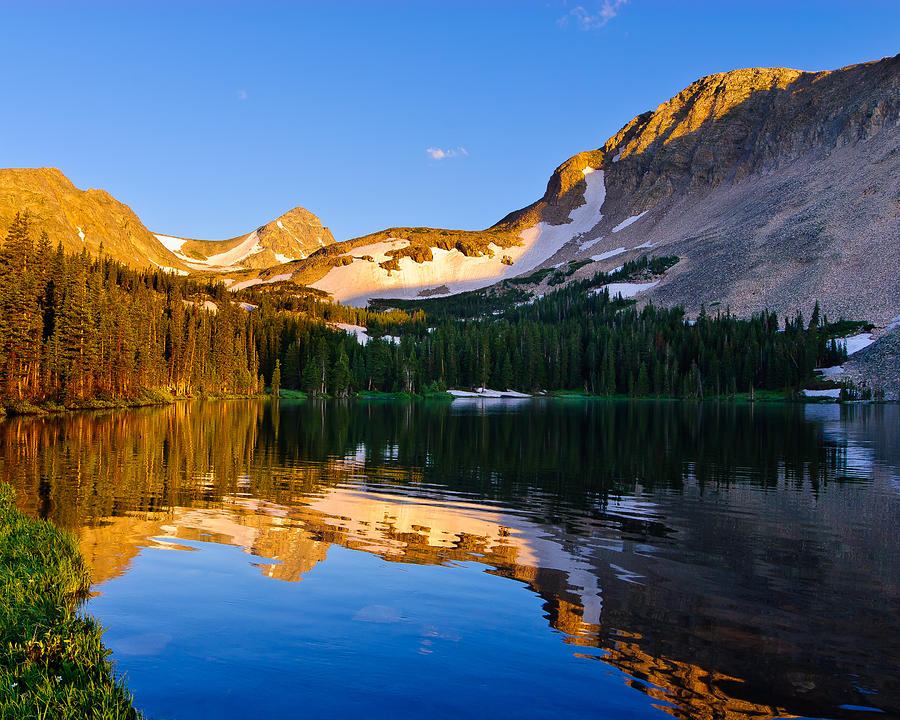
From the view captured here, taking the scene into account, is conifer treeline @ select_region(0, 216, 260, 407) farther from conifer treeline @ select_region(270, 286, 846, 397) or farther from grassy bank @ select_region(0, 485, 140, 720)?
grassy bank @ select_region(0, 485, 140, 720)

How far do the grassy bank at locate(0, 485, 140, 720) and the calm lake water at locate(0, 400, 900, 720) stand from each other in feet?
1.82

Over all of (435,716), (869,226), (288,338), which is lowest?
(435,716)

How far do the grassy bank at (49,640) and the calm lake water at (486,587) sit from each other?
555mm

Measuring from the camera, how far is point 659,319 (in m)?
195

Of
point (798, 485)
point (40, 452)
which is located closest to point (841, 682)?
point (798, 485)

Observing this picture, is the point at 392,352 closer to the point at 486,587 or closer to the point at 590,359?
the point at 590,359

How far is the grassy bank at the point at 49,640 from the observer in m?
7.31

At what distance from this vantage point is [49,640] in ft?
30.5

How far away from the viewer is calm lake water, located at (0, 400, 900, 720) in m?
8.80

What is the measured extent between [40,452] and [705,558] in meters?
32.2

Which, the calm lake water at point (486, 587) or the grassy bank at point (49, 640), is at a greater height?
the grassy bank at point (49, 640)

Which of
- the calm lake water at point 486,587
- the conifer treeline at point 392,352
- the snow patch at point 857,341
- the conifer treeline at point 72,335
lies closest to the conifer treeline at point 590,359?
the conifer treeline at point 392,352

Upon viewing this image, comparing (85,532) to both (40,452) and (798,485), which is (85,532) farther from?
(798,485)

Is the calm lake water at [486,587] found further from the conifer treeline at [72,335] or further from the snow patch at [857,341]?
the snow patch at [857,341]
